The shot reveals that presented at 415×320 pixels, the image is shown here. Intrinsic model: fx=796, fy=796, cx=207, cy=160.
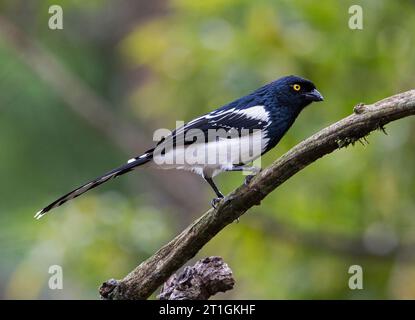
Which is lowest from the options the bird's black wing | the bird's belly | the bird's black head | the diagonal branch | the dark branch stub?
the dark branch stub

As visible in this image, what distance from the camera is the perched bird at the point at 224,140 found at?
247 inches

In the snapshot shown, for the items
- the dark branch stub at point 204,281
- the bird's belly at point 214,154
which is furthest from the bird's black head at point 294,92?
the dark branch stub at point 204,281

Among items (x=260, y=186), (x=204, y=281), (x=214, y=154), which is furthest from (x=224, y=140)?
(x=204, y=281)

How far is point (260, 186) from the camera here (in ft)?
16.7

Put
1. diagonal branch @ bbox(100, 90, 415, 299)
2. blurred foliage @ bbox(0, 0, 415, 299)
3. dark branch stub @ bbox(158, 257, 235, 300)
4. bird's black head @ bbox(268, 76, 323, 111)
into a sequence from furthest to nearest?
blurred foliage @ bbox(0, 0, 415, 299)
bird's black head @ bbox(268, 76, 323, 111)
dark branch stub @ bbox(158, 257, 235, 300)
diagonal branch @ bbox(100, 90, 415, 299)

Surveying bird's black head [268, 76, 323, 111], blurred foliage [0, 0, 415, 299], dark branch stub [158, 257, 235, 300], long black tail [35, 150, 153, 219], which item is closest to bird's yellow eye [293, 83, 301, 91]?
bird's black head [268, 76, 323, 111]

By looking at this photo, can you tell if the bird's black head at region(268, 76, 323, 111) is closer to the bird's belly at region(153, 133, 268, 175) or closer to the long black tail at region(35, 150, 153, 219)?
the bird's belly at region(153, 133, 268, 175)

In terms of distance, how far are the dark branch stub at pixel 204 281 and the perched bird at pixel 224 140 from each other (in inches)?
44.6

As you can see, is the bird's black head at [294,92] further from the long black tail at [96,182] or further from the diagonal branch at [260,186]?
the diagonal branch at [260,186]

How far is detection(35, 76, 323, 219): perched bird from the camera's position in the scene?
247 inches

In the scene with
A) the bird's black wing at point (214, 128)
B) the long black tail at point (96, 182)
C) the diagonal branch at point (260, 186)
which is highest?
the bird's black wing at point (214, 128)

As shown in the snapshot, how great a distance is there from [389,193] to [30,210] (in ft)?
15.0
